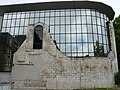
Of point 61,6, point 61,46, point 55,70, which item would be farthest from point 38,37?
point 61,6

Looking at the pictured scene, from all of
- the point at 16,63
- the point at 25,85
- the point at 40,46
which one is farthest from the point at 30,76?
the point at 40,46

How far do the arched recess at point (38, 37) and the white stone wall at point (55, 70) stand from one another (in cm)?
95

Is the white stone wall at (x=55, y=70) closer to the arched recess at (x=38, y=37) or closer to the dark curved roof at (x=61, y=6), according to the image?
the arched recess at (x=38, y=37)

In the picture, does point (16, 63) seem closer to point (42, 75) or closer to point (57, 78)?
point (42, 75)

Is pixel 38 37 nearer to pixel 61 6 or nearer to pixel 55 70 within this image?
pixel 55 70

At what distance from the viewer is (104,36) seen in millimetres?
32969

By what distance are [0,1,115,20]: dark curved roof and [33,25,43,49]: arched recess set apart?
610cm

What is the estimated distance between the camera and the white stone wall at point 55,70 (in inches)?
1091

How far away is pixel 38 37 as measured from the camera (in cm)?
3084

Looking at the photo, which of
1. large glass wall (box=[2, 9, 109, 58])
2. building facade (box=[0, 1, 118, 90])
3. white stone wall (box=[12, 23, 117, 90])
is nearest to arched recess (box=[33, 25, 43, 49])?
building facade (box=[0, 1, 118, 90])

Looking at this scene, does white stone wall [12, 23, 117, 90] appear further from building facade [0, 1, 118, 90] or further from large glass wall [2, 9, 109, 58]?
large glass wall [2, 9, 109, 58]

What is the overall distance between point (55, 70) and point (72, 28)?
9439 millimetres

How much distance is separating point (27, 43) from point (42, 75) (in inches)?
249

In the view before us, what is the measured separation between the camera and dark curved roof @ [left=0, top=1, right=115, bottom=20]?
33906 mm
